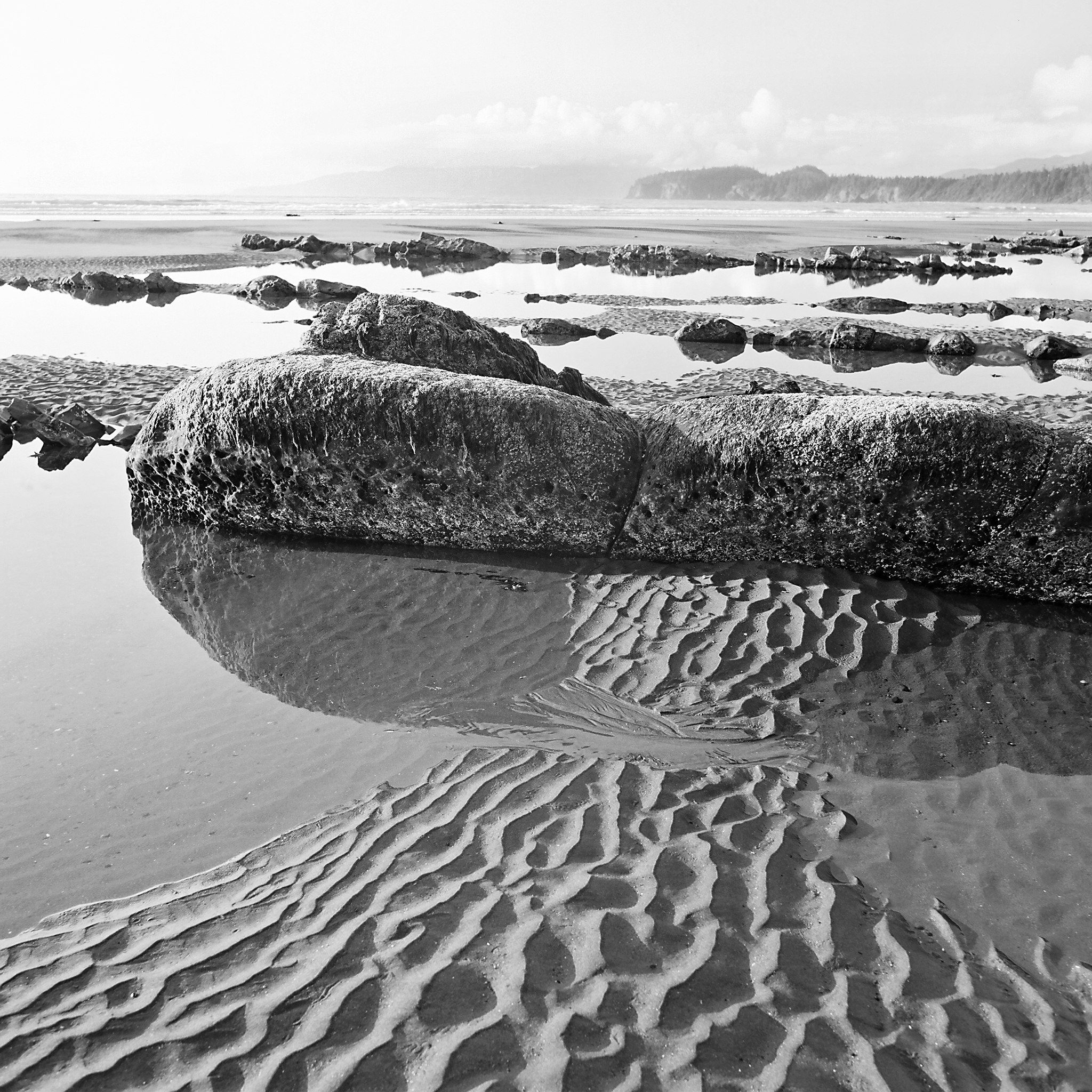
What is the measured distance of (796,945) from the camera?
10.6ft

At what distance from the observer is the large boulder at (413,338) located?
8.24 m

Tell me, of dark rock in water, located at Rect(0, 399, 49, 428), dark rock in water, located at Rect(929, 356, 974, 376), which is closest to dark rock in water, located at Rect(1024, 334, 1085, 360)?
dark rock in water, located at Rect(929, 356, 974, 376)

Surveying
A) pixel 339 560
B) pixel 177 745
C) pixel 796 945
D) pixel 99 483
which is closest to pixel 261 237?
pixel 99 483

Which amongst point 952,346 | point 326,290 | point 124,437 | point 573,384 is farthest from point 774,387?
point 326,290

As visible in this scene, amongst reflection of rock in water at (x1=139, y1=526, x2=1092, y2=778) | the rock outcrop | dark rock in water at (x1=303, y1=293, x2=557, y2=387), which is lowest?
reflection of rock in water at (x1=139, y1=526, x2=1092, y2=778)

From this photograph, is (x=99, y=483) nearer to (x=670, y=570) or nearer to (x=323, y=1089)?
(x=670, y=570)

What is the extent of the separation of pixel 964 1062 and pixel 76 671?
4.85 metres

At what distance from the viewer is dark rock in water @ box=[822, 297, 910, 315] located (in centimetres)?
1897

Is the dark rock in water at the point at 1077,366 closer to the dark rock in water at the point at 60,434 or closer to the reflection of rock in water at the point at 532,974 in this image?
the reflection of rock in water at the point at 532,974

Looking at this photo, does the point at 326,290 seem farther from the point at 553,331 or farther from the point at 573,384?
the point at 573,384

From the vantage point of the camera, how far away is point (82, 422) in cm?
985

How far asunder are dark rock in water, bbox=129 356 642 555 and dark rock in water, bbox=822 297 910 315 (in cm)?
1400

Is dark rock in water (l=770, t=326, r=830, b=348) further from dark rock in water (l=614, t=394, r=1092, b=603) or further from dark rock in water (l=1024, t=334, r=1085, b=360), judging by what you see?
dark rock in water (l=614, t=394, r=1092, b=603)

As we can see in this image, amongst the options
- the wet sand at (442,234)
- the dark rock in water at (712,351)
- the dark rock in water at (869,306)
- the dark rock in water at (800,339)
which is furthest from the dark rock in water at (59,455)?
the wet sand at (442,234)
